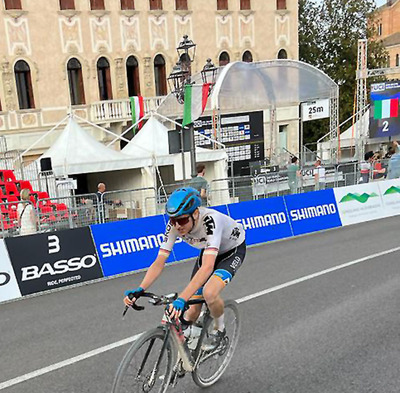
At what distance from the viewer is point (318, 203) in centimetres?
1303

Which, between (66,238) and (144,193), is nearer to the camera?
(66,238)

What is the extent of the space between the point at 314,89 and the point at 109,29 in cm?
1168

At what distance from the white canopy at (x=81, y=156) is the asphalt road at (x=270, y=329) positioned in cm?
715

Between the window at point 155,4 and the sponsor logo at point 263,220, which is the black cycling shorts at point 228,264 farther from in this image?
the window at point 155,4

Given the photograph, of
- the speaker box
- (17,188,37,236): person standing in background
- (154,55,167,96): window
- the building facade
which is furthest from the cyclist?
(154,55,167,96): window

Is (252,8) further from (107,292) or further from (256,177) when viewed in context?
(107,292)

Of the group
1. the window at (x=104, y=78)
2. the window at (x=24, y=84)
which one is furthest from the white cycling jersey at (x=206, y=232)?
the window at (x=104, y=78)

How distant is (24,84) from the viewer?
2330cm

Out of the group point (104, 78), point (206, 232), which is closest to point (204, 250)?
point (206, 232)

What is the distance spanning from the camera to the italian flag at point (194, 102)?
13.8 metres

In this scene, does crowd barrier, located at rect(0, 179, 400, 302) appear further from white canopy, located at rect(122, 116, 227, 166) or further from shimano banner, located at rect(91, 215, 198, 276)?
white canopy, located at rect(122, 116, 227, 166)

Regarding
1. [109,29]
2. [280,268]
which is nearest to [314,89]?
[109,29]

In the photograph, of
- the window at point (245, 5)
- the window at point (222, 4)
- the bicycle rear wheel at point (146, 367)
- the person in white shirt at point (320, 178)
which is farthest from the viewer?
the window at point (245, 5)

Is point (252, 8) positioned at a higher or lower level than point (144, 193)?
higher
